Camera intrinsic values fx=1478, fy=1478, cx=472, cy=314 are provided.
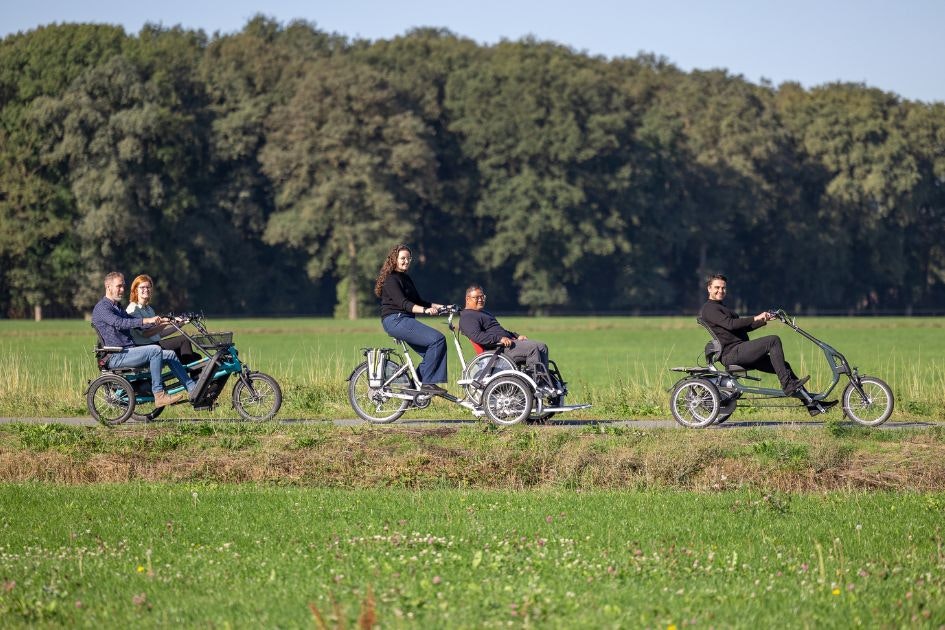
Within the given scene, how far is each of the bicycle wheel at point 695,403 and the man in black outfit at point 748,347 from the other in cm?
38

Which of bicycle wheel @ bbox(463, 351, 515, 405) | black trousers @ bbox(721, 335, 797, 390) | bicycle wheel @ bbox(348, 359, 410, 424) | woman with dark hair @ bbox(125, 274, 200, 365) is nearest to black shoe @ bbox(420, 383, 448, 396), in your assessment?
bicycle wheel @ bbox(348, 359, 410, 424)

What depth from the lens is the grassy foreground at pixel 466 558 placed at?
26.0 feet

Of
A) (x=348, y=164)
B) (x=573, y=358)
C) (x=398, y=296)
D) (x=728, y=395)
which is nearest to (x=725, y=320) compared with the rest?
(x=728, y=395)

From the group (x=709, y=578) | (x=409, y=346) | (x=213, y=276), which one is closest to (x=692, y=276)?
(x=213, y=276)

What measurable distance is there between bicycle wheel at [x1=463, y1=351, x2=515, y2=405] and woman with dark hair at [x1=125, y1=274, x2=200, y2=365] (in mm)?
3247

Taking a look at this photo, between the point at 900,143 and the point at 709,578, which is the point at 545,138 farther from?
the point at 709,578

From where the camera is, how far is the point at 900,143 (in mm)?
83312

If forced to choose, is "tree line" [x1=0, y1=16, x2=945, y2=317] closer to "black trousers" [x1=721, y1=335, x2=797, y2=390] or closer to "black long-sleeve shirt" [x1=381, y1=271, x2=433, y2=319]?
"black long-sleeve shirt" [x1=381, y1=271, x2=433, y2=319]

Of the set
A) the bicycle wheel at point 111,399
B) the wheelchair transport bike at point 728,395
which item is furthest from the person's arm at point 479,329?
the bicycle wheel at point 111,399

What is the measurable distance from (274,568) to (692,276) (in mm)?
78262

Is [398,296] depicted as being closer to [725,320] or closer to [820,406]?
[725,320]

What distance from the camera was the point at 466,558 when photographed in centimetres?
931

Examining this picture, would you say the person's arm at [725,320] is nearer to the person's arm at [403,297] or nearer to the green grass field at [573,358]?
the green grass field at [573,358]

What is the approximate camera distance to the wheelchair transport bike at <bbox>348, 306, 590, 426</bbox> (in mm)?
15727
